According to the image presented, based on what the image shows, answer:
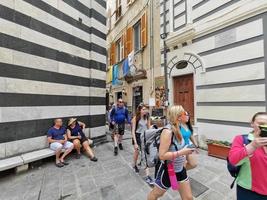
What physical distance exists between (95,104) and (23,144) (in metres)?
2.62

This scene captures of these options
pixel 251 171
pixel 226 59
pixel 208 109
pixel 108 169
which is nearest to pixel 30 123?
pixel 108 169

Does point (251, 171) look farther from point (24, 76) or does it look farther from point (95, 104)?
point (95, 104)

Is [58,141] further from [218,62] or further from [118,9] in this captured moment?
[118,9]

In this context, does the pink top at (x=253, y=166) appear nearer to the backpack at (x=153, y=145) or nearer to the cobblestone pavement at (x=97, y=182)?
the backpack at (x=153, y=145)

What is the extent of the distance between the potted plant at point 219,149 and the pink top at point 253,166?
3511 mm

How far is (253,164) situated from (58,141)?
14.4 feet

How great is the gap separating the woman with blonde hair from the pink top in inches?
20.9

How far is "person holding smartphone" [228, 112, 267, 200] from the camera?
5.09ft

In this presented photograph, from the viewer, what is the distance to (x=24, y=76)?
179 inches

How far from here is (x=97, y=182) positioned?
372 cm

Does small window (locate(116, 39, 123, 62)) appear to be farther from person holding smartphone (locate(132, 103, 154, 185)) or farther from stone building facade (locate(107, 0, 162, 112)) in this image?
person holding smartphone (locate(132, 103, 154, 185))

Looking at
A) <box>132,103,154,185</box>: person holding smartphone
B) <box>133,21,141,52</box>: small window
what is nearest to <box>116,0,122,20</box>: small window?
<box>133,21,141,52</box>: small window

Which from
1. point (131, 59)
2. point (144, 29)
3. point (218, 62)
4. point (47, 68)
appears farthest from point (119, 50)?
point (47, 68)

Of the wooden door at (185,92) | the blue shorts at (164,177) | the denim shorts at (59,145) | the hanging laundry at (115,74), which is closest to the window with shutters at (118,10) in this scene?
the hanging laundry at (115,74)
